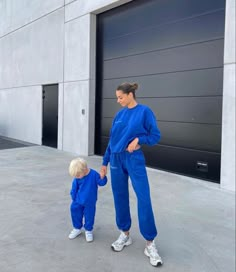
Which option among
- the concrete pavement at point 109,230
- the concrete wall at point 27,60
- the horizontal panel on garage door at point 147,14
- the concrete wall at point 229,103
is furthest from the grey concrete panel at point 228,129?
the concrete wall at point 27,60

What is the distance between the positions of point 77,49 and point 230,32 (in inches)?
192

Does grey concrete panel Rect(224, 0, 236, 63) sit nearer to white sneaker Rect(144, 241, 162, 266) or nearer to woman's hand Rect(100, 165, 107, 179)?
woman's hand Rect(100, 165, 107, 179)

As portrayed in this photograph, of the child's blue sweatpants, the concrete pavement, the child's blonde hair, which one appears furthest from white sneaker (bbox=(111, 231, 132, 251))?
the child's blonde hair

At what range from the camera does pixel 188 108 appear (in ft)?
19.9

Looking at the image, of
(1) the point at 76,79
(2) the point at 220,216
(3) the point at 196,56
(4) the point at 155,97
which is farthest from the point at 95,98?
(2) the point at 220,216

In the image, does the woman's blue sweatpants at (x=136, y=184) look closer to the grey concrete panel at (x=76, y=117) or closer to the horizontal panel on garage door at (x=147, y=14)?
the horizontal panel on garage door at (x=147, y=14)

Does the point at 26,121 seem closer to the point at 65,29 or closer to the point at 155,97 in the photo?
the point at 65,29

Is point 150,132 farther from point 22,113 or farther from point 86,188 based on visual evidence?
point 22,113

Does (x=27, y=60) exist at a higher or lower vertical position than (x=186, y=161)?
higher

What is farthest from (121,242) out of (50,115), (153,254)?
(50,115)

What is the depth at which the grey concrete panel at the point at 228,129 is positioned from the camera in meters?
4.93

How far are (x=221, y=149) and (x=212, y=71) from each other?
1464 millimetres

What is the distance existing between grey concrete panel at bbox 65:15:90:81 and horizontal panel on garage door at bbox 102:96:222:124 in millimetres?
2287

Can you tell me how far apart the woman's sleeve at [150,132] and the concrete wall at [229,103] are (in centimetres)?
266
